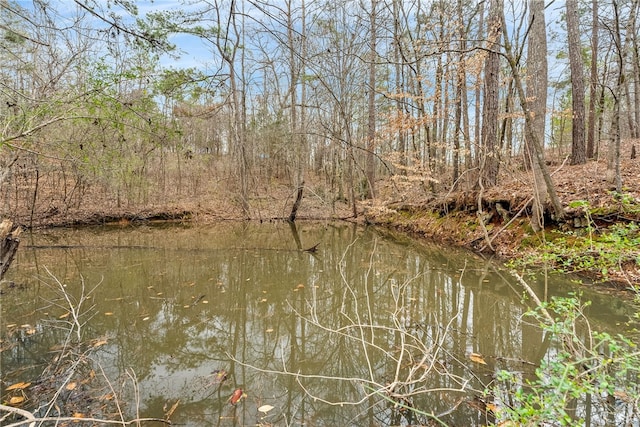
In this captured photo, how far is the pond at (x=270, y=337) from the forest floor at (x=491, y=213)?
2.28 ft

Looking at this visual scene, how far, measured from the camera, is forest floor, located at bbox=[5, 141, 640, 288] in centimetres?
463

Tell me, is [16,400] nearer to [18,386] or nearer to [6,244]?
[18,386]

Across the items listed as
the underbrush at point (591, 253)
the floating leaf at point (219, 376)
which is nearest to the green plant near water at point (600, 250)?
the underbrush at point (591, 253)

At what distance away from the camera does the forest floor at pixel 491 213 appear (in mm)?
4633

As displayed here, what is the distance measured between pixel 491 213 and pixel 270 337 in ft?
22.1

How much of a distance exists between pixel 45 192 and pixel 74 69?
935 centimetres

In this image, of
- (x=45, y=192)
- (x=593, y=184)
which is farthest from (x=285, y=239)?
(x=45, y=192)

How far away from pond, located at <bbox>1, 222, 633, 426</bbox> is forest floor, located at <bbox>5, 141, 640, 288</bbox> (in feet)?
2.28

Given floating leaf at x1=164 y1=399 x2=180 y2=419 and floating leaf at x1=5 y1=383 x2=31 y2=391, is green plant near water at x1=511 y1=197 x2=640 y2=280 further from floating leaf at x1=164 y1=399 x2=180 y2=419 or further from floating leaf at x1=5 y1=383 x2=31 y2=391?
floating leaf at x1=5 y1=383 x2=31 y2=391

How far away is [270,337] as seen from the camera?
3756 millimetres

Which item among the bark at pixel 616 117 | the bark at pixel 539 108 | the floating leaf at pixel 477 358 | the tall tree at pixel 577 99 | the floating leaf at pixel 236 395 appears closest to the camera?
the floating leaf at pixel 236 395

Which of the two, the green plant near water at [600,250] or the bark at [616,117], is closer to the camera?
the green plant near water at [600,250]

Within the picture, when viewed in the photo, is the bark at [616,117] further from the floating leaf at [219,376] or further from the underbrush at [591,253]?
the floating leaf at [219,376]

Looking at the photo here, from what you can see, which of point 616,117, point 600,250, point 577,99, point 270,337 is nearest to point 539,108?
point 616,117
